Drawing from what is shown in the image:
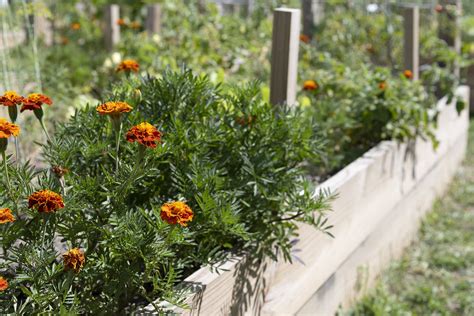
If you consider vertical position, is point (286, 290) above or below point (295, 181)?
below

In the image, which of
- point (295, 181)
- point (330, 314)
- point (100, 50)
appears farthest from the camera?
point (100, 50)

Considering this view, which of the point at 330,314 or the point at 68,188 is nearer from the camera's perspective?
the point at 68,188

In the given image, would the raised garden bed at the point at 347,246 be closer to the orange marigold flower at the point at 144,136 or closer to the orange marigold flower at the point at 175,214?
the orange marigold flower at the point at 175,214

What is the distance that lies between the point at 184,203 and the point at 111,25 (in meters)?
4.03

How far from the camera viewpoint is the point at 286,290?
2.33 m

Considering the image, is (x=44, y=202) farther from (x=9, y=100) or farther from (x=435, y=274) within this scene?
(x=435, y=274)

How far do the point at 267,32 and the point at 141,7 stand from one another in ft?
11.0

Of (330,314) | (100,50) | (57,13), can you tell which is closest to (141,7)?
(57,13)

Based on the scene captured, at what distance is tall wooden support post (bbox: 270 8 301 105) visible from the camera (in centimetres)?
254

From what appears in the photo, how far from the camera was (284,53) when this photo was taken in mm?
2578

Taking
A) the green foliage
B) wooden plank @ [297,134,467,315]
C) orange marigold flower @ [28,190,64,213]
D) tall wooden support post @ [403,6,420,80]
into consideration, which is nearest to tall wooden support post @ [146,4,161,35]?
tall wooden support post @ [403,6,420,80]

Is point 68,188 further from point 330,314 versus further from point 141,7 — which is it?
point 141,7

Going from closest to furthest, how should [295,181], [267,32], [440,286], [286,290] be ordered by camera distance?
[295,181] → [286,290] → [440,286] → [267,32]

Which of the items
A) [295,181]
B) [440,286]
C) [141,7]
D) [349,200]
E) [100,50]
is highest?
[141,7]
